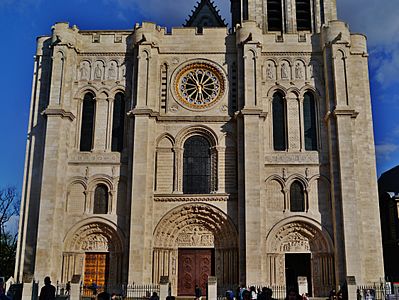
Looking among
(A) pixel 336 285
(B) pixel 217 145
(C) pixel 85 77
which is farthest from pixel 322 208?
(C) pixel 85 77

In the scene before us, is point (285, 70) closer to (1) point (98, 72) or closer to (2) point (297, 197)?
(2) point (297, 197)

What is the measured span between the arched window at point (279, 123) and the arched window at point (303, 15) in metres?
7.71

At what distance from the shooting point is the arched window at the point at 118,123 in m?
26.6

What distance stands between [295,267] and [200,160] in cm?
698

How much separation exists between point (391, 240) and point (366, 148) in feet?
28.1

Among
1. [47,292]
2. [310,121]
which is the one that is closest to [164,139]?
[310,121]

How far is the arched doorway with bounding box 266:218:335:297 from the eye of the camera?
2441 cm

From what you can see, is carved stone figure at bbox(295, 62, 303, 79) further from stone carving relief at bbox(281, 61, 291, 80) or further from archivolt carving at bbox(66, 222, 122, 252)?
archivolt carving at bbox(66, 222, 122, 252)

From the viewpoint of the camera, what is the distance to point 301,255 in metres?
25.4

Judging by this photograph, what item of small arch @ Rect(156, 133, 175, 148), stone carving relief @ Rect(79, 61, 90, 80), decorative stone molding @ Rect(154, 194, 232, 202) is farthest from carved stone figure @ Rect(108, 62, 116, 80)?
decorative stone molding @ Rect(154, 194, 232, 202)

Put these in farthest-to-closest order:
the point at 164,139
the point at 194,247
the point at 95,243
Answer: the point at 164,139 < the point at 194,247 < the point at 95,243

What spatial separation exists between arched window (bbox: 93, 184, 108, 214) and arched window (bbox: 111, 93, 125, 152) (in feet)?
6.89

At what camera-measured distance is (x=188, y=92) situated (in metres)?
27.4

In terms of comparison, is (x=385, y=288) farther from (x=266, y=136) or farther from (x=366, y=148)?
(x=266, y=136)
